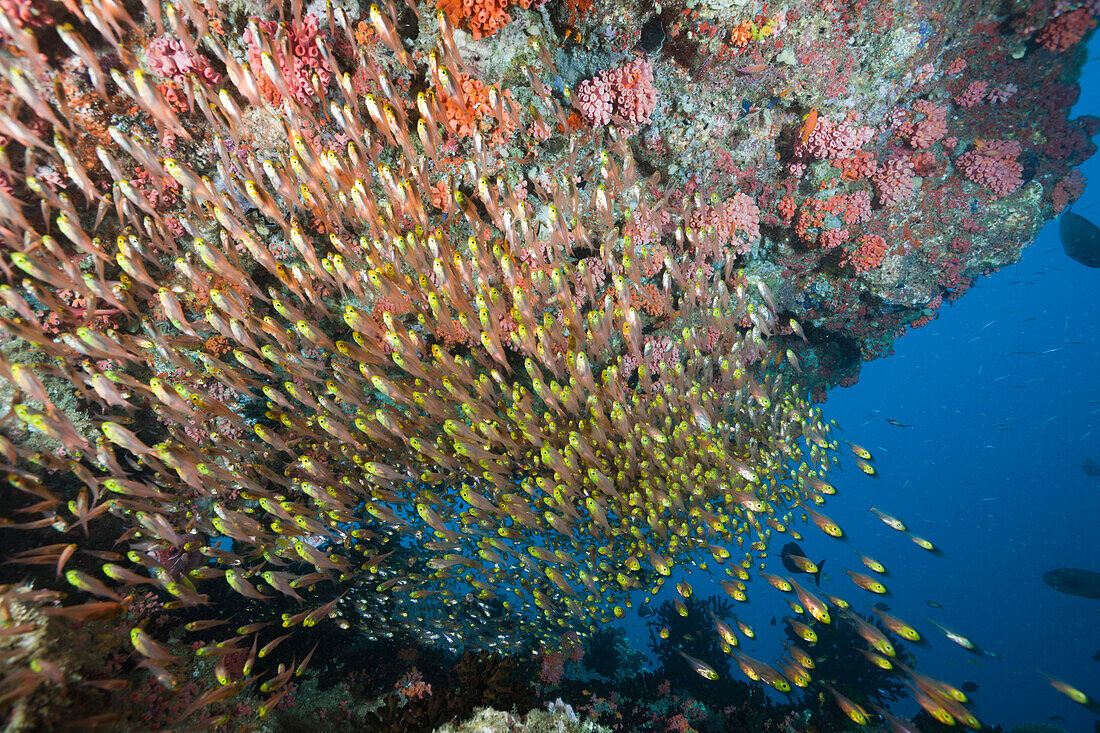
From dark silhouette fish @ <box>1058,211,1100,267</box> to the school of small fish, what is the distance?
38.5 ft

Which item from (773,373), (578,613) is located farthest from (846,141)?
(578,613)

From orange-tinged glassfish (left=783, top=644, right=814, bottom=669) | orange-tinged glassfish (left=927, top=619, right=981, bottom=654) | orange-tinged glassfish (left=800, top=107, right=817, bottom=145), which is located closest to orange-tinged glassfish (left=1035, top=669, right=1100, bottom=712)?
orange-tinged glassfish (left=927, top=619, right=981, bottom=654)

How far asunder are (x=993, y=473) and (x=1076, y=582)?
12086 centimetres

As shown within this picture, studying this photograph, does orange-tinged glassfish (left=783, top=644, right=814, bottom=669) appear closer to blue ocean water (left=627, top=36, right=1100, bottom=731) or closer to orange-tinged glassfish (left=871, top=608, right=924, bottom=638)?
orange-tinged glassfish (left=871, top=608, right=924, bottom=638)

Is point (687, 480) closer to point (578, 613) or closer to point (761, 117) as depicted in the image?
point (578, 613)

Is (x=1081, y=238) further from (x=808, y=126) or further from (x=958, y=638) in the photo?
(x=958, y=638)

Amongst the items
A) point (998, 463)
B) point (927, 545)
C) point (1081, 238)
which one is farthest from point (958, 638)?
point (998, 463)

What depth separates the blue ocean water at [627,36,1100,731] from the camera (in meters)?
67.8

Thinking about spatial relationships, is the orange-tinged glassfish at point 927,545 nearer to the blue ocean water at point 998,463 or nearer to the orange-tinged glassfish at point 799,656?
the orange-tinged glassfish at point 799,656

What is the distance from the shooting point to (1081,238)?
11.7 metres

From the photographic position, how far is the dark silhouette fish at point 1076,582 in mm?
13586

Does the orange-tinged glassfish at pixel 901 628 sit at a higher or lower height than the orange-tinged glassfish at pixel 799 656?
higher

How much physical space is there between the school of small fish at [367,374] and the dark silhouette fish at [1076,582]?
14561 millimetres

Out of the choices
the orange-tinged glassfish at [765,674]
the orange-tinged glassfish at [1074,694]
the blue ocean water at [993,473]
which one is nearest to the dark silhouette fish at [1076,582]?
the orange-tinged glassfish at [1074,694]
